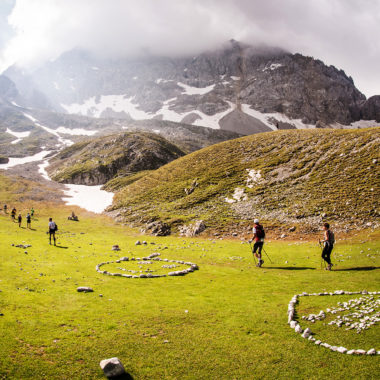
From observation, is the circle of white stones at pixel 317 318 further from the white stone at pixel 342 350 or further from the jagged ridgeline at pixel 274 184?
the jagged ridgeline at pixel 274 184

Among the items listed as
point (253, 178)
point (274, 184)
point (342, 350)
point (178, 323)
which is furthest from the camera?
point (253, 178)

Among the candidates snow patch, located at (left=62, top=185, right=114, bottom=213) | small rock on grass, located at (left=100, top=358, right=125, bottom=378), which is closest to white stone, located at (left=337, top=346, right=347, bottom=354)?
small rock on grass, located at (left=100, top=358, right=125, bottom=378)

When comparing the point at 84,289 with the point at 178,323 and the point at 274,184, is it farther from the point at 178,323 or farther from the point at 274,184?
the point at 274,184

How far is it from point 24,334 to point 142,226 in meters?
55.2

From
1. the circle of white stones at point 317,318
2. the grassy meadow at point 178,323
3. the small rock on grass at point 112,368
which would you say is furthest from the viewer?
the circle of white stones at point 317,318

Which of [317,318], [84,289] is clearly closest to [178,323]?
[317,318]

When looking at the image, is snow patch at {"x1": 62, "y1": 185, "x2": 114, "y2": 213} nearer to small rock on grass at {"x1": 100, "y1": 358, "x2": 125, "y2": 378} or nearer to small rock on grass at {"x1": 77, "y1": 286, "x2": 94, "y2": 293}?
small rock on grass at {"x1": 77, "y1": 286, "x2": 94, "y2": 293}

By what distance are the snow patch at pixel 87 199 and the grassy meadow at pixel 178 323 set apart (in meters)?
80.5

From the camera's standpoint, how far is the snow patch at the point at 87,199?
10684 centimetres

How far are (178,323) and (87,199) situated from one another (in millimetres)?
119980

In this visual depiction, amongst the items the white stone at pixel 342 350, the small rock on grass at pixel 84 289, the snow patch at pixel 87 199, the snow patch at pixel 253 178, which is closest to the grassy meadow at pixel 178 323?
the white stone at pixel 342 350

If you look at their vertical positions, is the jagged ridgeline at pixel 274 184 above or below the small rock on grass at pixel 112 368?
above

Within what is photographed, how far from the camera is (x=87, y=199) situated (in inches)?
4948

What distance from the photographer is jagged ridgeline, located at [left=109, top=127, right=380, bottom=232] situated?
49281 millimetres
